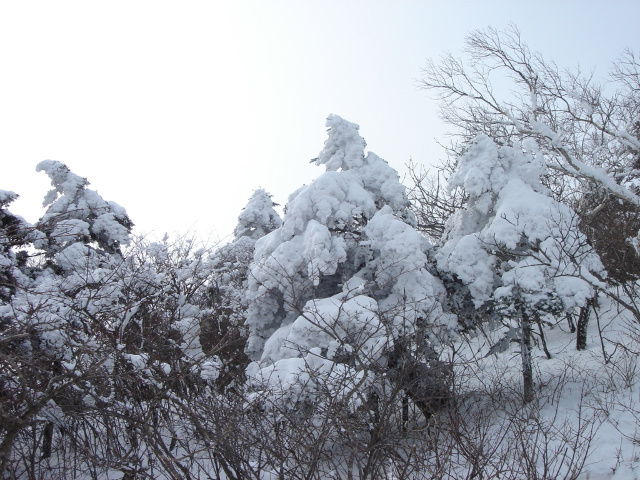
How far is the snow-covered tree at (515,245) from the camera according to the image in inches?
424

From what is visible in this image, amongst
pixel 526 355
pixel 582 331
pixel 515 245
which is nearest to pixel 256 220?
pixel 582 331

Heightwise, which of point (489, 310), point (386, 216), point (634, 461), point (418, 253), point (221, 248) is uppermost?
point (221, 248)

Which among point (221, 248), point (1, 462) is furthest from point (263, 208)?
point (1, 462)

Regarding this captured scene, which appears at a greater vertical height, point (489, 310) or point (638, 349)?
point (489, 310)

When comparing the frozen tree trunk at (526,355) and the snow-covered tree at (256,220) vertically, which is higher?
the snow-covered tree at (256,220)

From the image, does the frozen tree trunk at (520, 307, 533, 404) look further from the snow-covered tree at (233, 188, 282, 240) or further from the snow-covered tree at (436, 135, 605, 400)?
the snow-covered tree at (233, 188, 282, 240)

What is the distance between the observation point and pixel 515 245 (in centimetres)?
1095

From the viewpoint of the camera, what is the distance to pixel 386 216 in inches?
449

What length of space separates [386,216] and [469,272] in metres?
2.38

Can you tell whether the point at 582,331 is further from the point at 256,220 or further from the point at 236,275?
the point at 256,220

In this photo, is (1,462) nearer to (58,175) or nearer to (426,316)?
(426,316)

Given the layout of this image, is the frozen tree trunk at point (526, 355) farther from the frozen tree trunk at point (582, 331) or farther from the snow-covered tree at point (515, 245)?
the frozen tree trunk at point (582, 331)

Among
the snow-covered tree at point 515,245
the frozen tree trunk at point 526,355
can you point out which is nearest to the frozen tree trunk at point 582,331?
the snow-covered tree at point 515,245

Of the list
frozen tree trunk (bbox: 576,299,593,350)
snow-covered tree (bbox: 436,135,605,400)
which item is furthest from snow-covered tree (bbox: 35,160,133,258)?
frozen tree trunk (bbox: 576,299,593,350)
